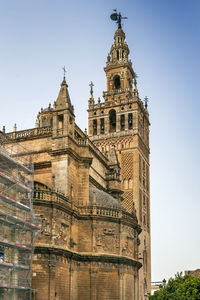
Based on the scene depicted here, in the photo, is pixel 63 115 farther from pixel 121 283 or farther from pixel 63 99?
pixel 121 283

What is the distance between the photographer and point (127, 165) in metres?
59.5

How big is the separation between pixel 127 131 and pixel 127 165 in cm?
475

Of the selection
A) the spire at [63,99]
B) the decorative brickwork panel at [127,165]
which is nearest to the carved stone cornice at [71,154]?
the spire at [63,99]

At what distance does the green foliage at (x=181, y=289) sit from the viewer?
1332 inches

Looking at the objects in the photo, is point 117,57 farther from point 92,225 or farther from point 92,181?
point 92,225

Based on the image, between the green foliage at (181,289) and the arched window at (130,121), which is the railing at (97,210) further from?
the arched window at (130,121)

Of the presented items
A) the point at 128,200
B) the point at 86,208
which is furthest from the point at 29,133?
the point at 128,200

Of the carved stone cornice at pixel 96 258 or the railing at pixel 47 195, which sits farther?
the carved stone cornice at pixel 96 258

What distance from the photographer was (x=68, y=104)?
37.3 m

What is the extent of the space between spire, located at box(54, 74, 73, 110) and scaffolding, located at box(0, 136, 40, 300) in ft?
28.9

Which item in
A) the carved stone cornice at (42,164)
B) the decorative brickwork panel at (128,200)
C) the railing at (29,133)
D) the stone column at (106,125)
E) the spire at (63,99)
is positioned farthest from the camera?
the stone column at (106,125)

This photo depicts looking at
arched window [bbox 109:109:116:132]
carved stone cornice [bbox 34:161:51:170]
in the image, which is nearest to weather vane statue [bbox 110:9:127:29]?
arched window [bbox 109:109:116:132]

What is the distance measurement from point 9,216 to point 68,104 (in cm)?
1360

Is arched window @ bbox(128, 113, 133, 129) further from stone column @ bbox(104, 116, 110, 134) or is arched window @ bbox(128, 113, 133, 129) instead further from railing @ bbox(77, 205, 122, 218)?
railing @ bbox(77, 205, 122, 218)
